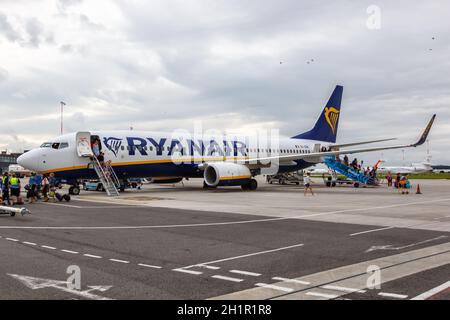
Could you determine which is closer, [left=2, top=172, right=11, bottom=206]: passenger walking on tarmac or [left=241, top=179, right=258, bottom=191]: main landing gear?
[left=2, top=172, right=11, bottom=206]: passenger walking on tarmac

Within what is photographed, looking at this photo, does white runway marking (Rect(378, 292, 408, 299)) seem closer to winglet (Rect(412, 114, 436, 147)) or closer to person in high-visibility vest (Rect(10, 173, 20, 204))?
person in high-visibility vest (Rect(10, 173, 20, 204))

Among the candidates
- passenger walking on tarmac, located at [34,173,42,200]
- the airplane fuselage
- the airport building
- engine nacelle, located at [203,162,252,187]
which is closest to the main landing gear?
engine nacelle, located at [203,162,252,187]

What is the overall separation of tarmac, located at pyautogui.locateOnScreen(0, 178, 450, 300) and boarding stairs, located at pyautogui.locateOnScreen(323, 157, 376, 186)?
2646 cm

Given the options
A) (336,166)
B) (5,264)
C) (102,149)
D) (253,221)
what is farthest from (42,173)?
(336,166)

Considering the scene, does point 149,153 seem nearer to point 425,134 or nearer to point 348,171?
point 425,134

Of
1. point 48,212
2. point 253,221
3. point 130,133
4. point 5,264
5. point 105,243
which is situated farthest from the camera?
point 130,133

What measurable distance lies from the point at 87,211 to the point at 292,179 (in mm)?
33659

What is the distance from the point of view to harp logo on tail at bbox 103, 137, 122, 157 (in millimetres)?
29438

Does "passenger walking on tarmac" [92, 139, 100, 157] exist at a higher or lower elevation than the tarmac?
higher

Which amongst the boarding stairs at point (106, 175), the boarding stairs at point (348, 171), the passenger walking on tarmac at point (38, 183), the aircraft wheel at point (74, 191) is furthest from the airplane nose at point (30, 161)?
the boarding stairs at point (348, 171)

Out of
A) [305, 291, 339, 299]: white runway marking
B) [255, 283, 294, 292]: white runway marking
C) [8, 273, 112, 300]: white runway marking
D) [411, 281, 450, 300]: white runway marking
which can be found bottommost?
[411, 281, 450, 300]: white runway marking

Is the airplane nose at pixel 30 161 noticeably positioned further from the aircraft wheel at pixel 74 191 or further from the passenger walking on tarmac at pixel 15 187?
the passenger walking on tarmac at pixel 15 187

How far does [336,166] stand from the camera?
1740 inches
